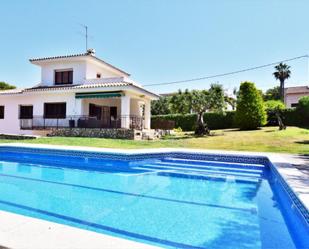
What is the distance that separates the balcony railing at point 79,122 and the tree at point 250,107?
481 inches

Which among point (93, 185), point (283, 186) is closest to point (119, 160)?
point (93, 185)

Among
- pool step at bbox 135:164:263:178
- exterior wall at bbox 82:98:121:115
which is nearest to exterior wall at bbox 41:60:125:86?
exterior wall at bbox 82:98:121:115

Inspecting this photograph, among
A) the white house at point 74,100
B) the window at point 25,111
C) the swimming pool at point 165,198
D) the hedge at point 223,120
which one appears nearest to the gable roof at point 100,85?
the white house at point 74,100

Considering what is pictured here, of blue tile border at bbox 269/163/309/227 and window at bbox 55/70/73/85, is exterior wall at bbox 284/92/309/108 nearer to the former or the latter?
window at bbox 55/70/73/85

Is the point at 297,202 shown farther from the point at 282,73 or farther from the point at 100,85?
the point at 282,73

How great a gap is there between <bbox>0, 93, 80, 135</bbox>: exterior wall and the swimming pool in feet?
42.6

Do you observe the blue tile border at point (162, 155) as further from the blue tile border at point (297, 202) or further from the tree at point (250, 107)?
the tree at point (250, 107)

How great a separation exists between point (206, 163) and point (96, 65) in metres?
21.1

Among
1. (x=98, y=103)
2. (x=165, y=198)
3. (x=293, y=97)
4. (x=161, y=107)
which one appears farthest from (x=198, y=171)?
(x=293, y=97)

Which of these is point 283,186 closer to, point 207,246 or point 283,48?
point 207,246

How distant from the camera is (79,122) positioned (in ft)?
86.8

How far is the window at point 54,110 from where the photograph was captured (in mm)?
28922

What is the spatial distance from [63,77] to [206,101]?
16470mm

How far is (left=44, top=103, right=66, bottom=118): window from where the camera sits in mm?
28922
